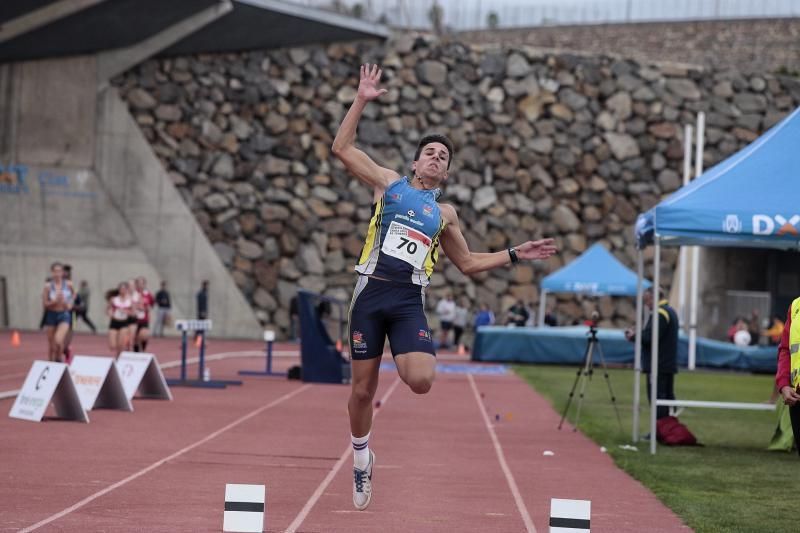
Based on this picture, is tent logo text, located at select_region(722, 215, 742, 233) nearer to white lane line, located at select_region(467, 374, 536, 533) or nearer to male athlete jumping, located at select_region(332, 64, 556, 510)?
white lane line, located at select_region(467, 374, 536, 533)

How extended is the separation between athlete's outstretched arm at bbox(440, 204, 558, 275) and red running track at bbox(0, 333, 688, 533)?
1.66 meters

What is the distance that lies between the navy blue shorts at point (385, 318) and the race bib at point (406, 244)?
0.16m

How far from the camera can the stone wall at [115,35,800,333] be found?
46.4m

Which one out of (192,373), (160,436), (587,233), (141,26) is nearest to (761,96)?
(587,233)

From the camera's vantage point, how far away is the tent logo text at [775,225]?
14070 mm

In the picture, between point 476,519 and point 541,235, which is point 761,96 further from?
point 476,519

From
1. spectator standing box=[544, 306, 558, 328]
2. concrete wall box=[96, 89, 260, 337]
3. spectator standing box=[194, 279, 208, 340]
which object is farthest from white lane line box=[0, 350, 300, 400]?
spectator standing box=[544, 306, 558, 328]

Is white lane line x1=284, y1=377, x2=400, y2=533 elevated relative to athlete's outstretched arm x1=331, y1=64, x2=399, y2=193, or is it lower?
lower

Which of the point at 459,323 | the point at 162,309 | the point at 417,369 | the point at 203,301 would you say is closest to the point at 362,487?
the point at 417,369

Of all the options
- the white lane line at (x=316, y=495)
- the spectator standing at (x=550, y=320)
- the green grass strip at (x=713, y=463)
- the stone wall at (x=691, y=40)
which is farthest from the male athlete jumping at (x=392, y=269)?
the stone wall at (x=691, y=40)

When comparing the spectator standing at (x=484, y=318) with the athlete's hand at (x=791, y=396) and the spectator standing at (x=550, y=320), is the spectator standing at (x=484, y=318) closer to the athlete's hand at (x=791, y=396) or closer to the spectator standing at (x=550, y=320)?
the spectator standing at (x=550, y=320)

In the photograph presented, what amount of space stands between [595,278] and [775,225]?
24.6 m

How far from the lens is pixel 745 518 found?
10125 mm

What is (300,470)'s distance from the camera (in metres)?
11.9
